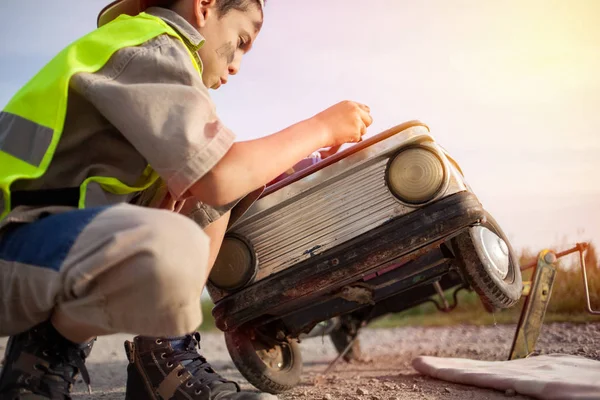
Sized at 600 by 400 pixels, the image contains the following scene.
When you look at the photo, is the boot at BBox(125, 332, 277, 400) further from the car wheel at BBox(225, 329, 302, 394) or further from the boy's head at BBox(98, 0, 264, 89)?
the boy's head at BBox(98, 0, 264, 89)

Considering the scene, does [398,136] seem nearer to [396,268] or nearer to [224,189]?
[396,268]

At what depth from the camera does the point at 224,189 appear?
53.7 inches

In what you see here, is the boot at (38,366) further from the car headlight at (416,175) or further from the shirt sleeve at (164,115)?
the car headlight at (416,175)

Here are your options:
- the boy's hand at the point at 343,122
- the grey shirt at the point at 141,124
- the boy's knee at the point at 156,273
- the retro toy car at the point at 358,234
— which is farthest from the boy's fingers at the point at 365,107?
the boy's knee at the point at 156,273

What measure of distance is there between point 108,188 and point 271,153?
37cm

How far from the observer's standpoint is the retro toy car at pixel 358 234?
1928mm

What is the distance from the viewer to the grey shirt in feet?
4.15

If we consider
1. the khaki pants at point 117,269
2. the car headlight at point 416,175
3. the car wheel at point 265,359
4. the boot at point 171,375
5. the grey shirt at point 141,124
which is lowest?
the car wheel at point 265,359

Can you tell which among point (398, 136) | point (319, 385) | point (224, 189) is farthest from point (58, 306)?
point (319, 385)

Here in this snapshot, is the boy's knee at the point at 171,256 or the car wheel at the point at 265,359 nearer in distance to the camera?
the boy's knee at the point at 171,256

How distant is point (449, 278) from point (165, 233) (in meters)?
2.17

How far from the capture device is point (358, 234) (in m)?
1.97

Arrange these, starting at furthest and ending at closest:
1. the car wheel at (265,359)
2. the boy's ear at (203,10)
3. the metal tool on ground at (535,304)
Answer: the metal tool on ground at (535,304) < the car wheel at (265,359) < the boy's ear at (203,10)

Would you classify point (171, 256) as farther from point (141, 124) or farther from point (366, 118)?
point (366, 118)
